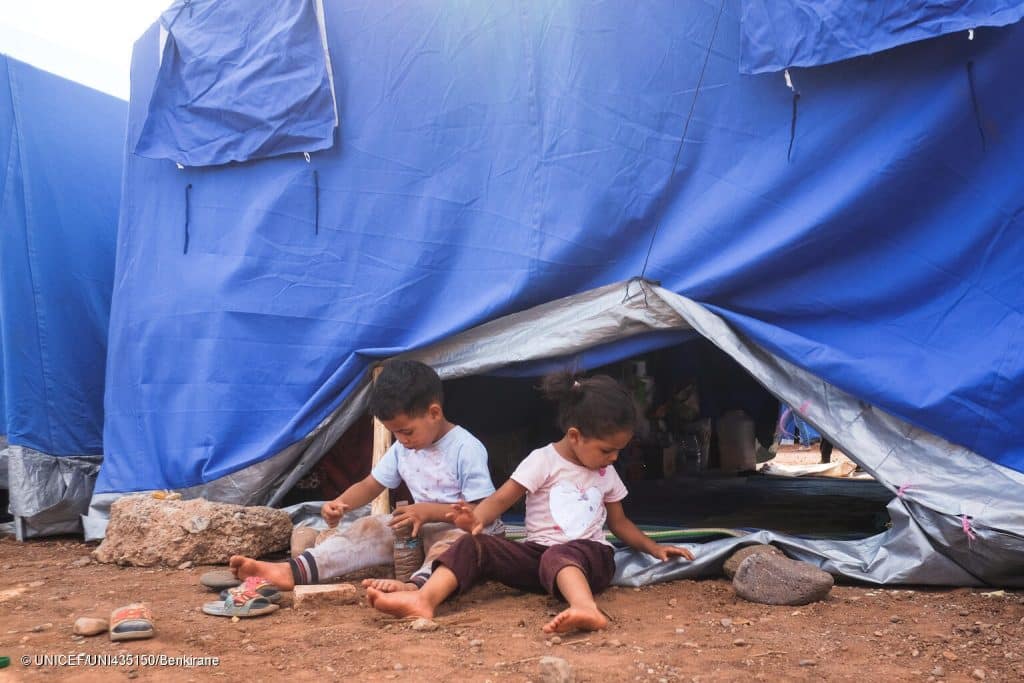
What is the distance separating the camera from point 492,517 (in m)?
2.60

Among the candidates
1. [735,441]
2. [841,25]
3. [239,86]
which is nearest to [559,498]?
[841,25]

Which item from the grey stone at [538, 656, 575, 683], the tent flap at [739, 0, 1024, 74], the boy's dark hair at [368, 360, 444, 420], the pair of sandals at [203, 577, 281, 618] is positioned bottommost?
the pair of sandals at [203, 577, 281, 618]

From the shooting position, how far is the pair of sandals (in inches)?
96.2

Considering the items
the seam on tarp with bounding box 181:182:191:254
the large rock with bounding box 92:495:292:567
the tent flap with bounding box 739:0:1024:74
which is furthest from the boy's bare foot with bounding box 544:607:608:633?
the seam on tarp with bounding box 181:182:191:254

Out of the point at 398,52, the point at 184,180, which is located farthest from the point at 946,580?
the point at 184,180

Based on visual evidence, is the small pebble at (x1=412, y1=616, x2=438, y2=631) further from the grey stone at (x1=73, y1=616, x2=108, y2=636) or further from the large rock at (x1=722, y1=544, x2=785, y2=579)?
the large rock at (x1=722, y1=544, x2=785, y2=579)

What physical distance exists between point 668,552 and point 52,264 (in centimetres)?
342

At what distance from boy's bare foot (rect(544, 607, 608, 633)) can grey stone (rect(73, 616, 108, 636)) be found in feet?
3.66

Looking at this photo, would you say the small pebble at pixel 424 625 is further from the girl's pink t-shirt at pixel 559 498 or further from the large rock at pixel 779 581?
the large rock at pixel 779 581

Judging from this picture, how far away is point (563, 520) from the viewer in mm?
2635

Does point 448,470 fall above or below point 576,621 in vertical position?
above

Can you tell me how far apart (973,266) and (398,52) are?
222 centimetres

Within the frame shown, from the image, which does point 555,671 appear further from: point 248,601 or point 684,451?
point 684,451

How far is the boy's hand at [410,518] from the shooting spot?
256 cm
